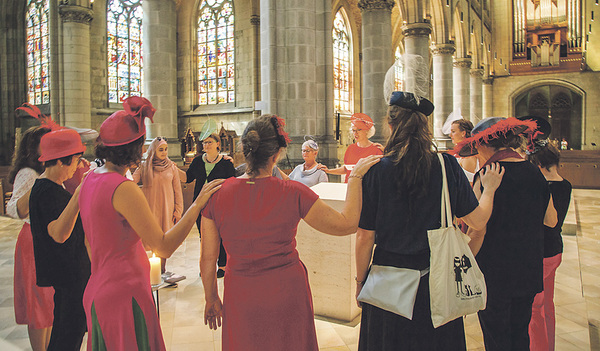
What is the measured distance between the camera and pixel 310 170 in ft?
15.3

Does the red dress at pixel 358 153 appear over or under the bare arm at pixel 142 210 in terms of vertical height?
over

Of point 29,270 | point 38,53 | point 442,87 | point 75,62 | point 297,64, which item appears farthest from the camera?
point 38,53

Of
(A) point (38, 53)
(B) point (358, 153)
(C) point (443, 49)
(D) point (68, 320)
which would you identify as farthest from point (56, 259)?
(A) point (38, 53)

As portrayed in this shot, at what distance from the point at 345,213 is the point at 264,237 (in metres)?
0.34

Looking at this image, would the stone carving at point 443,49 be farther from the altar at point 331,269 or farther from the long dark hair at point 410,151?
the long dark hair at point 410,151

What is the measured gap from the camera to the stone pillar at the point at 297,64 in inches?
296

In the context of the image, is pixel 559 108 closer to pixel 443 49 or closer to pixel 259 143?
pixel 443 49

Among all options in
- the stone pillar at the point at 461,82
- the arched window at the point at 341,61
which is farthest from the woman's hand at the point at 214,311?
the stone pillar at the point at 461,82

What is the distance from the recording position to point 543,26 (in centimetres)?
2658

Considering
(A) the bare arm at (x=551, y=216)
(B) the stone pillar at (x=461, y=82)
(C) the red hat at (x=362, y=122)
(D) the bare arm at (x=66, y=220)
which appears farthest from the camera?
(B) the stone pillar at (x=461, y=82)

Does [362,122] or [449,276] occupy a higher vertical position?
[362,122]

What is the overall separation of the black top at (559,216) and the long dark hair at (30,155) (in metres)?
3.11

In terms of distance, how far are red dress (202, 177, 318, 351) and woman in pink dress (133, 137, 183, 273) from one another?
9.87 feet

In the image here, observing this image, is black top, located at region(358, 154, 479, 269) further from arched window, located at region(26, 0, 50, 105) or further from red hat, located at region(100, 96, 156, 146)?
arched window, located at region(26, 0, 50, 105)
